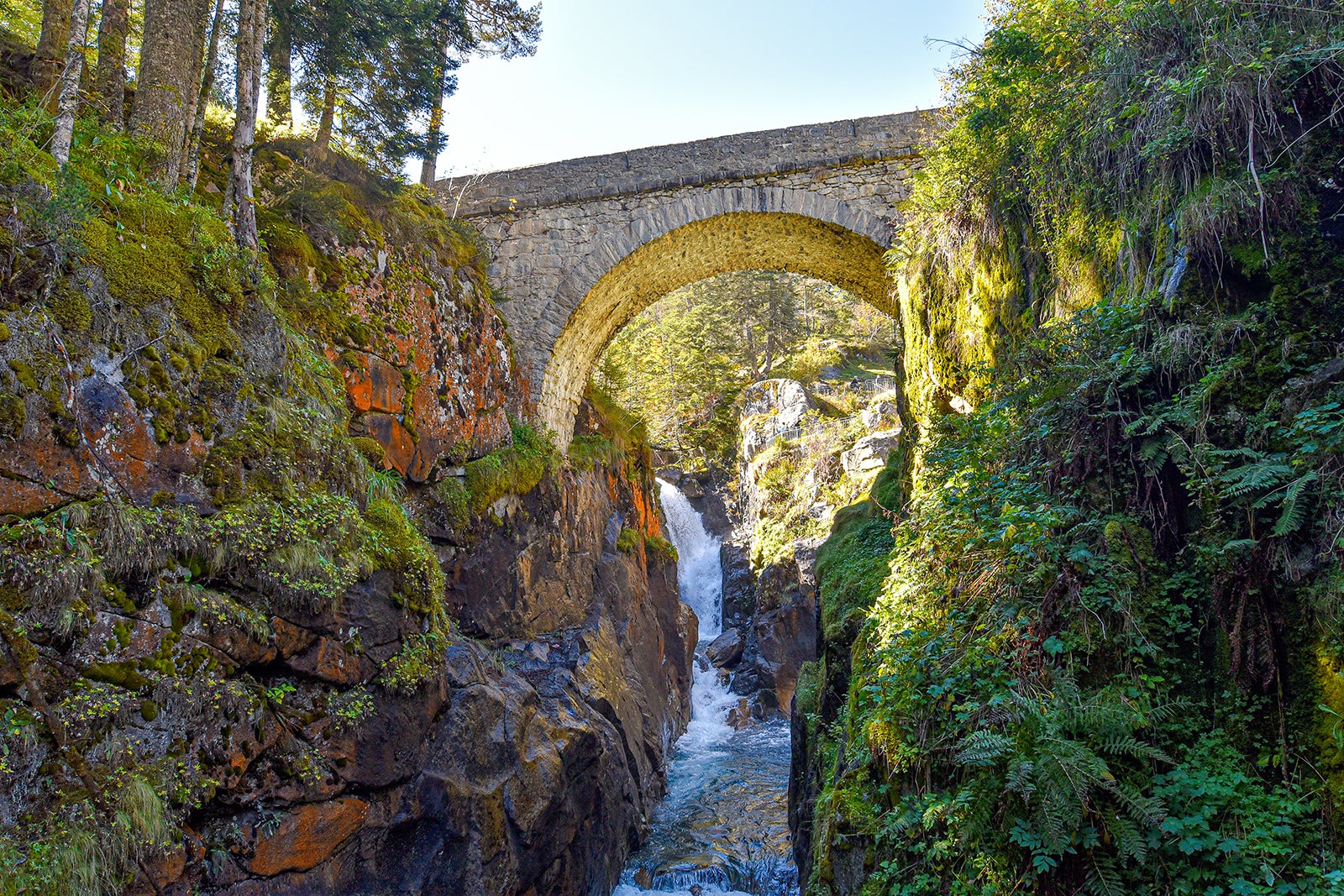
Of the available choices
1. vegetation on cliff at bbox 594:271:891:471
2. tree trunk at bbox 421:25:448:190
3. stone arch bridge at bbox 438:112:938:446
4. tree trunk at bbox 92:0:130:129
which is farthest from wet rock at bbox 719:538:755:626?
tree trunk at bbox 92:0:130:129

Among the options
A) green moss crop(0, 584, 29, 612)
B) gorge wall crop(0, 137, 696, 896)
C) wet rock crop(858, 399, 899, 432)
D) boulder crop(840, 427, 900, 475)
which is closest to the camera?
green moss crop(0, 584, 29, 612)

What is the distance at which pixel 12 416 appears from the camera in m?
3.59

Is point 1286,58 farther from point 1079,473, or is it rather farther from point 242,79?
point 242,79

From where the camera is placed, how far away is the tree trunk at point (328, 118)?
9.00 meters

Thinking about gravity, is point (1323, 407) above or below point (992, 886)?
above

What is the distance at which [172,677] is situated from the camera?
3.85 m

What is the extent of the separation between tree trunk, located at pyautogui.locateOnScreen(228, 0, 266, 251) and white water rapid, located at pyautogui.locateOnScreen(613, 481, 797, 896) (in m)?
7.93

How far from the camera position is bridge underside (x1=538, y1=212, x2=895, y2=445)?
36.3 feet

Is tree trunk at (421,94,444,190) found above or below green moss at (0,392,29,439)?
above

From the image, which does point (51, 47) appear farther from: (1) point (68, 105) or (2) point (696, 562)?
(2) point (696, 562)

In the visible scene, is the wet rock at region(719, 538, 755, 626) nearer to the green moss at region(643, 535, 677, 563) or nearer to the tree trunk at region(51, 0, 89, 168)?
the green moss at region(643, 535, 677, 563)

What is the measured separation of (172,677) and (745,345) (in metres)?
24.7

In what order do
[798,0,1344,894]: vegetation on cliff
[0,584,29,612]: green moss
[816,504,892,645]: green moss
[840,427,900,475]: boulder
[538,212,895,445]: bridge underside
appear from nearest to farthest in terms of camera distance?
[798,0,1344,894]: vegetation on cliff < [0,584,29,612]: green moss < [816,504,892,645]: green moss < [538,212,895,445]: bridge underside < [840,427,900,475]: boulder

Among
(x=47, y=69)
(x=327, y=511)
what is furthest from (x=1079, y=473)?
(x=47, y=69)
